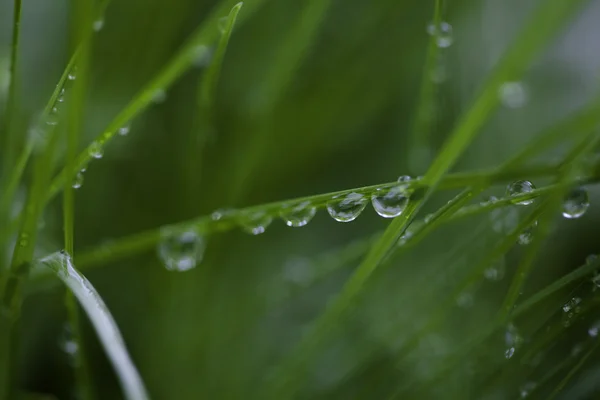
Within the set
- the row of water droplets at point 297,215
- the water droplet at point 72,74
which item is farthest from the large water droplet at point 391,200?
the water droplet at point 72,74

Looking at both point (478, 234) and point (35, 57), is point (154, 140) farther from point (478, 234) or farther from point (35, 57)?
point (478, 234)

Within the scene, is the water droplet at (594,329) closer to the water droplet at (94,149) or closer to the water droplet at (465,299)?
the water droplet at (465,299)

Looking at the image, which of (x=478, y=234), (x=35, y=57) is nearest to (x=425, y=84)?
(x=478, y=234)

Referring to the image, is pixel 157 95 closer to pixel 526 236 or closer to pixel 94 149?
pixel 94 149

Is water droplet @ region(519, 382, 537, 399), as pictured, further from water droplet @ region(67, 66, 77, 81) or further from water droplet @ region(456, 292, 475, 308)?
water droplet @ region(67, 66, 77, 81)

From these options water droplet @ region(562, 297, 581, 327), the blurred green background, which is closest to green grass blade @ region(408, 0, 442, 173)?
the blurred green background
